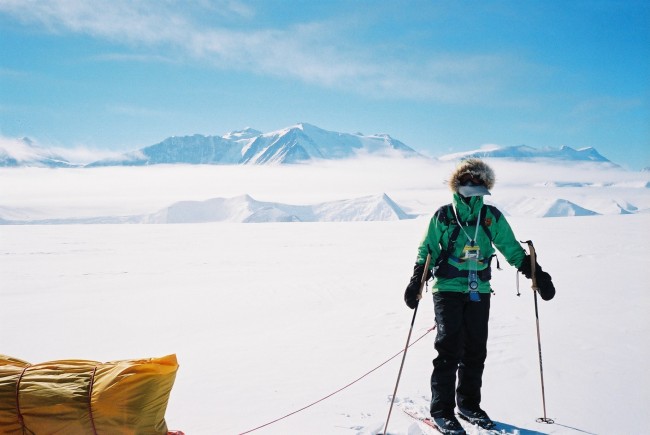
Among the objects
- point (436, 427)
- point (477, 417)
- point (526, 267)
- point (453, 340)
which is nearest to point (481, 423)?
point (477, 417)

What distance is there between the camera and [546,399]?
13.5 feet

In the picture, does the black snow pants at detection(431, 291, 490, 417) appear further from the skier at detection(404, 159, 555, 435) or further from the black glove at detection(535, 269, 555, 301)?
the black glove at detection(535, 269, 555, 301)

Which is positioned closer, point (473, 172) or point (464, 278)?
point (464, 278)

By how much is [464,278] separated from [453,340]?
1.75ft

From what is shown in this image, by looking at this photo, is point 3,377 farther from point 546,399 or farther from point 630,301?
point 630,301

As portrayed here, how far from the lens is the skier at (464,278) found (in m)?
3.57

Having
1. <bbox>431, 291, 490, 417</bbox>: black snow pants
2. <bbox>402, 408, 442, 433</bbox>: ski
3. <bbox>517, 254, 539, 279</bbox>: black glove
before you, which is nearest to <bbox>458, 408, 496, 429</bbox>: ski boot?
<bbox>431, 291, 490, 417</bbox>: black snow pants

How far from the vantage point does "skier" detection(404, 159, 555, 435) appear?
11.7ft

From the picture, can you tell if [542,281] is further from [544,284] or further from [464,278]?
[464,278]

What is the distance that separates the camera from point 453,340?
11.7ft

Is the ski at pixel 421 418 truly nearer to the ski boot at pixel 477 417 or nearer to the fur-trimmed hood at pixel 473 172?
the ski boot at pixel 477 417

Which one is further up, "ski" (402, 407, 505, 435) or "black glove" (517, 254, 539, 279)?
"black glove" (517, 254, 539, 279)

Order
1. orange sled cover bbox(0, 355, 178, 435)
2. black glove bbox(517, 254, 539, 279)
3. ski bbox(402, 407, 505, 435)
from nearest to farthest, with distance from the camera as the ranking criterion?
1. orange sled cover bbox(0, 355, 178, 435)
2. ski bbox(402, 407, 505, 435)
3. black glove bbox(517, 254, 539, 279)

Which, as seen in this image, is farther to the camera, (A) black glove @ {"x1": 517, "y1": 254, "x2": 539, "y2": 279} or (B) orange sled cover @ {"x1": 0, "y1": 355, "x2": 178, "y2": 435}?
(A) black glove @ {"x1": 517, "y1": 254, "x2": 539, "y2": 279}
